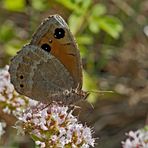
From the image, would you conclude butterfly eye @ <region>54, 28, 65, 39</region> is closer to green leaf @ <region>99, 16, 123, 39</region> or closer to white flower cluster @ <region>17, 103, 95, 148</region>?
white flower cluster @ <region>17, 103, 95, 148</region>

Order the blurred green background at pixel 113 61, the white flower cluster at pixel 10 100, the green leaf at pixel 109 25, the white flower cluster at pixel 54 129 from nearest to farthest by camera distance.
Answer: the white flower cluster at pixel 54 129, the white flower cluster at pixel 10 100, the green leaf at pixel 109 25, the blurred green background at pixel 113 61

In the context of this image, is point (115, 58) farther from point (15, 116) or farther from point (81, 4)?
point (15, 116)

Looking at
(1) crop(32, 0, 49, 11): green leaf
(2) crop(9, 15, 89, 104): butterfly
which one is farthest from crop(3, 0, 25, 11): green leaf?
(2) crop(9, 15, 89, 104): butterfly

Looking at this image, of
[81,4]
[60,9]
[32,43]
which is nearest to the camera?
[32,43]

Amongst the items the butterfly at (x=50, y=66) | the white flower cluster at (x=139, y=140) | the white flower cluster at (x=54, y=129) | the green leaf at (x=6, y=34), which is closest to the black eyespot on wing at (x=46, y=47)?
the butterfly at (x=50, y=66)

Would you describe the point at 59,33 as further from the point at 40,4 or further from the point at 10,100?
the point at 40,4

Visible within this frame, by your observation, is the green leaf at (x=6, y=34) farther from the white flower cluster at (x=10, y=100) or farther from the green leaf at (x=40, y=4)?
the white flower cluster at (x=10, y=100)

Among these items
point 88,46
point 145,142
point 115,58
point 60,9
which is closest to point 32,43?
point 145,142
